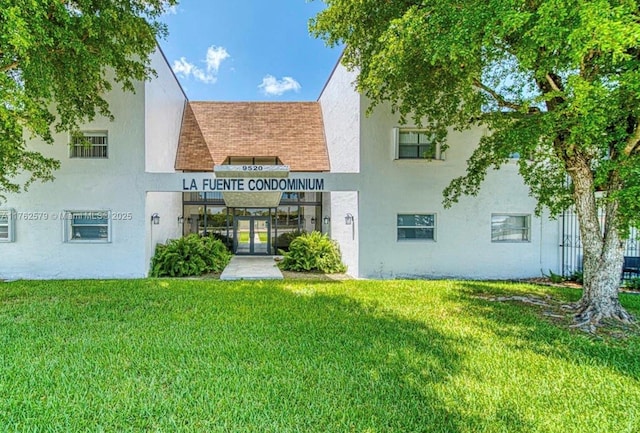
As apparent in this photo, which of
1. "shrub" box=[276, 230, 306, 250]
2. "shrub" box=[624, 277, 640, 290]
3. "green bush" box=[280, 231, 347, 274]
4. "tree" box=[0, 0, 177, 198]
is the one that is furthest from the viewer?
"shrub" box=[276, 230, 306, 250]

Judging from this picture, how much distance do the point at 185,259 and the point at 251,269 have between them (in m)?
2.75

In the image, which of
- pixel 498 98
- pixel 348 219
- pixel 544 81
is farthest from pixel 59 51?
pixel 544 81

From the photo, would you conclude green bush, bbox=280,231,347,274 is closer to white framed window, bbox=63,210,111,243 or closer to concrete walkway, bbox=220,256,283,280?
concrete walkway, bbox=220,256,283,280

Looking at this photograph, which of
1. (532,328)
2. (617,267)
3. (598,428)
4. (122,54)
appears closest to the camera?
(598,428)

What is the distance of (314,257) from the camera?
47.5 ft

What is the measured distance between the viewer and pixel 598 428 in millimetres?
3508

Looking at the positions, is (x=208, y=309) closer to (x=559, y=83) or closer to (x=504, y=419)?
(x=504, y=419)

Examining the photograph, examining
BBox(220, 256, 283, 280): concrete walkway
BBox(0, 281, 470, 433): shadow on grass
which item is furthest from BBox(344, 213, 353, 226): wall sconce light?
BBox(0, 281, 470, 433): shadow on grass

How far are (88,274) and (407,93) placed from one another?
1293cm

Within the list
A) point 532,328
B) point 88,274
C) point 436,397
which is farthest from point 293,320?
point 88,274

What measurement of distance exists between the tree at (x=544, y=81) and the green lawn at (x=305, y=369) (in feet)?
8.87

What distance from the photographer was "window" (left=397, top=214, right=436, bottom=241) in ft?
42.1

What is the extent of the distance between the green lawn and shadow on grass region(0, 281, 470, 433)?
0.07 feet

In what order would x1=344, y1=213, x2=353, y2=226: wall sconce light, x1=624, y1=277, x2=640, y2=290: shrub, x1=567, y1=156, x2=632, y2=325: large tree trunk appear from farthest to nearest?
x1=344, y1=213, x2=353, y2=226: wall sconce light
x1=624, y1=277, x2=640, y2=290: shrub
x1=567, y1=156, x2=632, y2=325: large tree trunk
